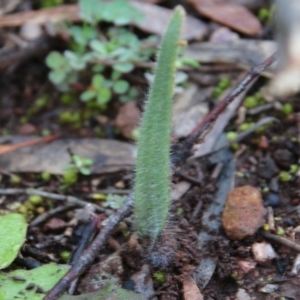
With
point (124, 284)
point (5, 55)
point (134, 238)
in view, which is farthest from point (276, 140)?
point (5, 55)

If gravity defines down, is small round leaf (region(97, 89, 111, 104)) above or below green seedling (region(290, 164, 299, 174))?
above

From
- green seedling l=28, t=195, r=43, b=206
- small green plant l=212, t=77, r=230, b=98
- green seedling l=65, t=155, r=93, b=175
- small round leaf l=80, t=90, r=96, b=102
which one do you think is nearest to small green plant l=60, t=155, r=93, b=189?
green seedling l=65, t=155, r=93, b=175

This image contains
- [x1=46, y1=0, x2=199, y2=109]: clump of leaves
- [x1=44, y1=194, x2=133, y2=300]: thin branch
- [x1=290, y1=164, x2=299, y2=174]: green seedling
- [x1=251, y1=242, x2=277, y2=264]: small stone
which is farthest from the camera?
[x1=46, y1=0, x2=199, y2=109]: clump of leaves

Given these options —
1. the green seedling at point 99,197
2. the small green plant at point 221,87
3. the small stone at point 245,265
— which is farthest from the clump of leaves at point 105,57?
the small stone at point 245,265

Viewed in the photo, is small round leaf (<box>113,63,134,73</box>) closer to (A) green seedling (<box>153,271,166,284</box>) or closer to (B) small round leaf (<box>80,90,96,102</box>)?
(B) small round leaf (<box>80,90,96,102</box>)

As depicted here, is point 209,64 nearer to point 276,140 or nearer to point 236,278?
point 276,140

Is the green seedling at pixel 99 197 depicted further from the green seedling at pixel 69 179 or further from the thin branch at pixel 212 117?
the thin branch at pixel 212 117
